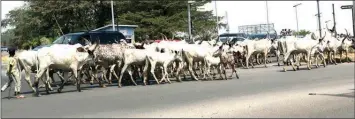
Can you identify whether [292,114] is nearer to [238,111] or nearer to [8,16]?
[238,111]

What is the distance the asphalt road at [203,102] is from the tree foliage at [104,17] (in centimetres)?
3069

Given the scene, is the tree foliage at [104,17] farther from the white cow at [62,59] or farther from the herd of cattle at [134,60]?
the white cow at [62,59]

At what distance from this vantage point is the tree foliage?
48.6 meters

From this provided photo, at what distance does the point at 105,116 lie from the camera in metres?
10.1

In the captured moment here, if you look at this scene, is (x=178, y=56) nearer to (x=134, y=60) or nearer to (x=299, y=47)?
(x=134, y=60)

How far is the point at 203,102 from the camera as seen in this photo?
12.0m

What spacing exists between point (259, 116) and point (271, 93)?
365cm

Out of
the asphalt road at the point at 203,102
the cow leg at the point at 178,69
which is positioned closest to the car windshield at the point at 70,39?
the cow leg at the point at 178,69

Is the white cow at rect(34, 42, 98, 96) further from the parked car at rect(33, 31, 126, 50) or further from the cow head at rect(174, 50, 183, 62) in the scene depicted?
the parked car at rect(33, 31, 126, 50)

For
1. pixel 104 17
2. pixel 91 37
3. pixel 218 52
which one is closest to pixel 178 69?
pixel 218 52

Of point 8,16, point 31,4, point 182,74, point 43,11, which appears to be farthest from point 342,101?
point 8,16

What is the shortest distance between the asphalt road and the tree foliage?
3069cm

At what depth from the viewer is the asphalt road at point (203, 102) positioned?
10469 millimetres

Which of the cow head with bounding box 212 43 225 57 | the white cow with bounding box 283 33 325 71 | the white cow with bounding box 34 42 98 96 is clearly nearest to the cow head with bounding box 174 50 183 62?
the cow head with bounding box 212 43 225 57
